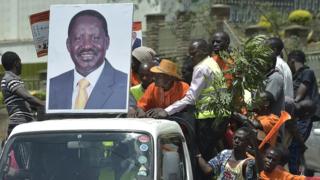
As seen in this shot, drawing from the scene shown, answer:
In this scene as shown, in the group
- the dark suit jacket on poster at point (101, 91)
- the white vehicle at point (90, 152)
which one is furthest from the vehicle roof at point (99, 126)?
the dark suit jacket on poster at point (101, 91)

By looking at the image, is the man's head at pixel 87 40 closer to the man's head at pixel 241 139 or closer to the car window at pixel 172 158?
the car window at pixel 172 158

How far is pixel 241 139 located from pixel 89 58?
5.56 ft

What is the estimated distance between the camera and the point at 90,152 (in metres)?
6.85

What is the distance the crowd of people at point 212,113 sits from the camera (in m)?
8.05

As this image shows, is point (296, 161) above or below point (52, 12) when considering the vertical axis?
below

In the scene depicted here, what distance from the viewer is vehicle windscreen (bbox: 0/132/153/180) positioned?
675cm

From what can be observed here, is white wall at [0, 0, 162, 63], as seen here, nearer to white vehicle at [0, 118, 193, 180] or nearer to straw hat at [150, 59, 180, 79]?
straw hat at [150, 59, 180, 79]

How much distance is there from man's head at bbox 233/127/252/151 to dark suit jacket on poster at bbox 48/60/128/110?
113cm

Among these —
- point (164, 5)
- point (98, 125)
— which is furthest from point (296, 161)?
point (164, 5)

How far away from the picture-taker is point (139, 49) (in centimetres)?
1023

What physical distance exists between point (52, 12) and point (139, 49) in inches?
81.8

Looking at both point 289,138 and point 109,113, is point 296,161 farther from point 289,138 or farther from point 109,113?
point 109,113

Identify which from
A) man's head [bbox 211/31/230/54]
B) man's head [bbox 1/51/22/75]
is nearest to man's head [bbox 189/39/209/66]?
man's head [bbox 211/31/230/54]

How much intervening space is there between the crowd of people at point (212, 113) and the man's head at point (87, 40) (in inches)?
25.1
